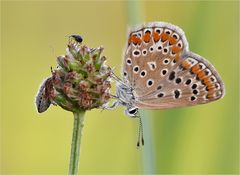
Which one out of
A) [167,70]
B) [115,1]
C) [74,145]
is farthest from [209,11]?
[115,1]

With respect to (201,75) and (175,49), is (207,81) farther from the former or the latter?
(175,49)

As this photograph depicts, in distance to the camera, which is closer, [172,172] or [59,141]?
[172,172]

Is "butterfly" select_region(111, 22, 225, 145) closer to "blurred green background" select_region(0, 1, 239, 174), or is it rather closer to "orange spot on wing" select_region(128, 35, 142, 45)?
"orange spot on wing" select_region(128, 35, 142, 45)

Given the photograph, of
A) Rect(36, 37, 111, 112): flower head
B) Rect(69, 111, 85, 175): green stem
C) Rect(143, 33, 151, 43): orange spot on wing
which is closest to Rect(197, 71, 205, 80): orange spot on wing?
Rect(143, 33, 151, 43): orange spot on wing

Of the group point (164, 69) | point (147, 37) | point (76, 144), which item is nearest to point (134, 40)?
point (147, 37)

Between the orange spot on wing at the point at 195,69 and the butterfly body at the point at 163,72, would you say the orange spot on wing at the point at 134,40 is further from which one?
the orange spot on wing at the point at 195,69

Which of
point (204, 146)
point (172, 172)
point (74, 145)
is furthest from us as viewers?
point (204, 146)

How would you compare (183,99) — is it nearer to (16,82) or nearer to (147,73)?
(147,73)
